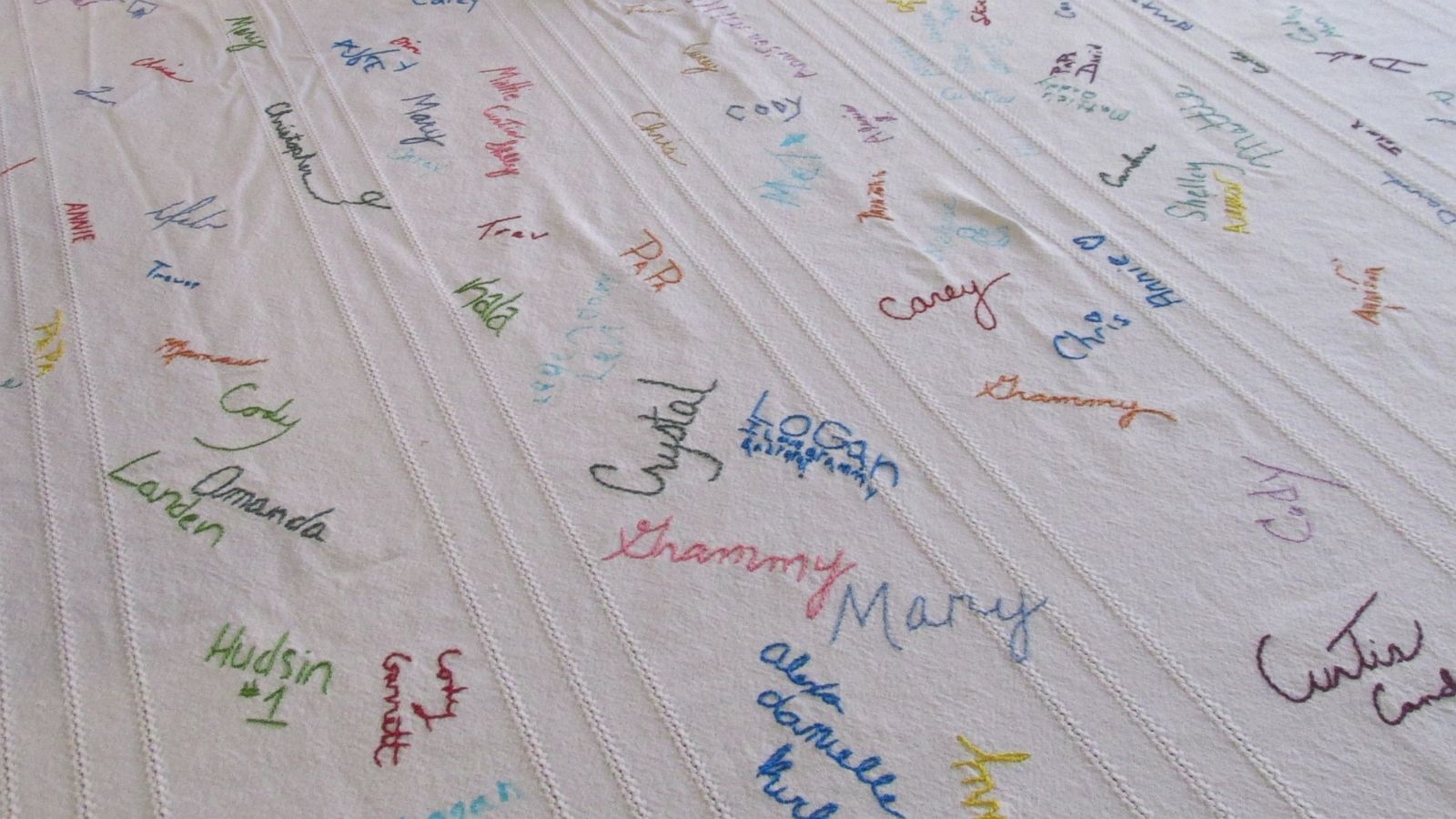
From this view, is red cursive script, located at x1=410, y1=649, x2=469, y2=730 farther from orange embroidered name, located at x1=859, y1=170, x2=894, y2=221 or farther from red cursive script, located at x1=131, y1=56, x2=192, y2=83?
red cursive script, located at x1=131, y1=56, x2=192, y2=83

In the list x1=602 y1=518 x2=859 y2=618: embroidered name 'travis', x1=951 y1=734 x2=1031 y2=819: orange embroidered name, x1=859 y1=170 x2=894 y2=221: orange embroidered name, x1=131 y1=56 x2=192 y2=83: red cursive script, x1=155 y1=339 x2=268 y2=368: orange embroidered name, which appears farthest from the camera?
x1=131 y1=56 x2=192 y2=83: red cursive script

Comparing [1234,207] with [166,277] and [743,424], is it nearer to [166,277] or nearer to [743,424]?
[743,424]

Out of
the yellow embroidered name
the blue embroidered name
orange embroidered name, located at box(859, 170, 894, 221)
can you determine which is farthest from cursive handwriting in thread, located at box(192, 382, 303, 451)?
the yellow embroidered name

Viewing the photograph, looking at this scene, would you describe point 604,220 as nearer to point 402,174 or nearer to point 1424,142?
point 402,174

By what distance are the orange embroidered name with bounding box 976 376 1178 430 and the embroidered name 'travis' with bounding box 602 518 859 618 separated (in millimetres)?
207

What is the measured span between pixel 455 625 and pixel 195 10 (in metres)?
1.05

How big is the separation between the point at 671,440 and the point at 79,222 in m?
0.66

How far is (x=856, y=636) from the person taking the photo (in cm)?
69

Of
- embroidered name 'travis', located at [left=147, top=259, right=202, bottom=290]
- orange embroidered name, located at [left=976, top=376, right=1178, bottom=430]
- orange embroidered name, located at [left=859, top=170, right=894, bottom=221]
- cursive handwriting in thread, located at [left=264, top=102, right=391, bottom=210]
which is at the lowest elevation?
embroidered name 'travis', located at [left=147, top=259, right=202, bottom=290]

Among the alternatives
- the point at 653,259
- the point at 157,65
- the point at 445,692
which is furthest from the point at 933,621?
the point at 157,65

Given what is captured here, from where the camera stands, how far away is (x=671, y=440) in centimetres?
82

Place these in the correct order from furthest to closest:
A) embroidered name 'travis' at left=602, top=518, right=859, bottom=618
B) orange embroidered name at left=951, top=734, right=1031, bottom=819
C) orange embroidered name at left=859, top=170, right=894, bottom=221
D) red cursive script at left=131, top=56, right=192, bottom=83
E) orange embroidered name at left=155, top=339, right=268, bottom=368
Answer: red cursive script at left=131, top=56, right=192, bottom=83
orange embroidered name at left=859, top=170, right=894, bottom=221
orange embroidered name at left=155, top=339, right=268, bottom=368
embroidered name 'travis' at left=602, top=518, right=859, bottom=618
orange embroidered name at left=951, top=734, right=1031, bottom=819

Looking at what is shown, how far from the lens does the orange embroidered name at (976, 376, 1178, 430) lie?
81 cm

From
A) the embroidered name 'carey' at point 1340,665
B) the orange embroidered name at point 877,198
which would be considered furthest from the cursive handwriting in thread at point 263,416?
the embroidered name 'carey' at point 1340,665
